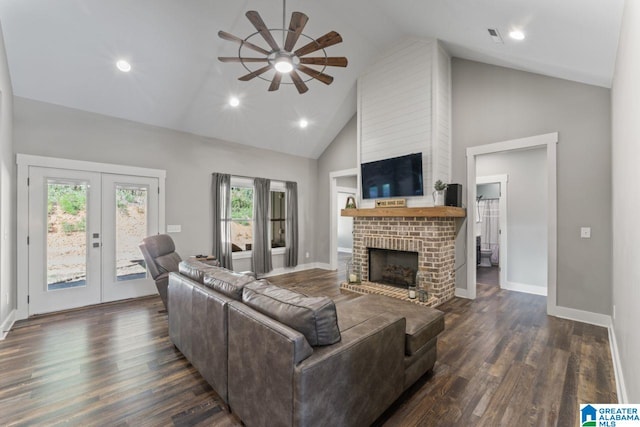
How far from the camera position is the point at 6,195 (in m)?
3.32

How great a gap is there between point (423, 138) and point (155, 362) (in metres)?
4.57

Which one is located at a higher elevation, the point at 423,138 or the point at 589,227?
the point at 423,138

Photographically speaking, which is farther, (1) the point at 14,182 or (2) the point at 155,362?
(1) the point at 14,182

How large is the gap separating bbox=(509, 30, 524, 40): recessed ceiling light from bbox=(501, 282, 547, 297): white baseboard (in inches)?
Answer: 157

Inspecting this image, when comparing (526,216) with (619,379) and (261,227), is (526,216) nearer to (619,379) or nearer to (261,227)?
(619,379)

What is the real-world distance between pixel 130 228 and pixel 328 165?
443 centimetres

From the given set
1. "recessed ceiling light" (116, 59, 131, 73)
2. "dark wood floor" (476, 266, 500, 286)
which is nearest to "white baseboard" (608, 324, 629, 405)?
"dark wood floor" (476, 266, 500, 286)

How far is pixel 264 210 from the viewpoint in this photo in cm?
621

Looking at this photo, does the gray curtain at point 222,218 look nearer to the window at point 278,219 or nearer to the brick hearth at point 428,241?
the window at point 278,219

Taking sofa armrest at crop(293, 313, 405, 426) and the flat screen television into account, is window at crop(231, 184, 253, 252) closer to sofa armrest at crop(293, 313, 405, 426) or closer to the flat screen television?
the flat screen television

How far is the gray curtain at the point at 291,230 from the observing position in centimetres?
668

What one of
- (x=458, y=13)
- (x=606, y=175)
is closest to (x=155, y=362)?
(x=458, y=13)

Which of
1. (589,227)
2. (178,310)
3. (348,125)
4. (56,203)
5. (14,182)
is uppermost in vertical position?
(348,125)

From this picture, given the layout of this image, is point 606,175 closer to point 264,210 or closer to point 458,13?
point 458,13
